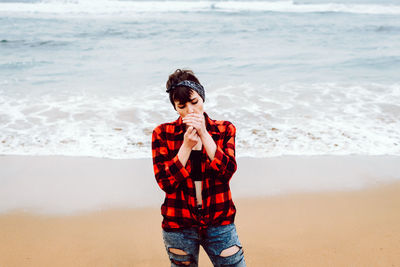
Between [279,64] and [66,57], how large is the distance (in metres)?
8.44

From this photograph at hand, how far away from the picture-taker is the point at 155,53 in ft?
48.9

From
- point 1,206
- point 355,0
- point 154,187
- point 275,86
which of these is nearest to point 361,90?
point 275,86

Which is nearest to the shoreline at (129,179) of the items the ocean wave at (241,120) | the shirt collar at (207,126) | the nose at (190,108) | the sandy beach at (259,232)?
the sandy beach at (259,232)

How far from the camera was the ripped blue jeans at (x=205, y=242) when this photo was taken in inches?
73.9

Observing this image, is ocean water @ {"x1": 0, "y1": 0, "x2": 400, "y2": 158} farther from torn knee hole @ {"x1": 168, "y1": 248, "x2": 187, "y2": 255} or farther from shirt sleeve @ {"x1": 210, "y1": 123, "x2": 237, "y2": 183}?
torn knee hole @ {"x1": 168, "y1": 248, "x2": 187, "y2": 255}

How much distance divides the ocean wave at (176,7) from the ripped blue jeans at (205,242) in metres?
33.2

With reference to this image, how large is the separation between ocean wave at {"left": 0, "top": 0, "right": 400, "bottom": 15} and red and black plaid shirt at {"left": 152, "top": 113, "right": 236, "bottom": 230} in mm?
32911

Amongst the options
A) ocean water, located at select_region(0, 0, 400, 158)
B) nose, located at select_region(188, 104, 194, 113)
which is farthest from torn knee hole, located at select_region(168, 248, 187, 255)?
ocean water, located at select_region(0, 0, 400, 158)

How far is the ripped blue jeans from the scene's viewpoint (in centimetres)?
188

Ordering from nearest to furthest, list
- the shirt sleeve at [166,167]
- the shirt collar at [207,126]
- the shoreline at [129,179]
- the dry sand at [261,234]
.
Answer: the shirt sleeve at [166,167] → the shirt collar at [207,126] → the dry sand at [261,234] → the shoreline at [129,179]

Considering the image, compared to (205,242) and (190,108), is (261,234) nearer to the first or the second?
(205,242)

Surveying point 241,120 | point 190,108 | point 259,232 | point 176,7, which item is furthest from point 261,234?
point 176,7

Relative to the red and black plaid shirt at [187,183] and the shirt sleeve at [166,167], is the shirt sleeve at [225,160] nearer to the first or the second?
the red and black plaid shirt at [187,183]

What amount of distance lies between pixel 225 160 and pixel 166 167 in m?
0.32
